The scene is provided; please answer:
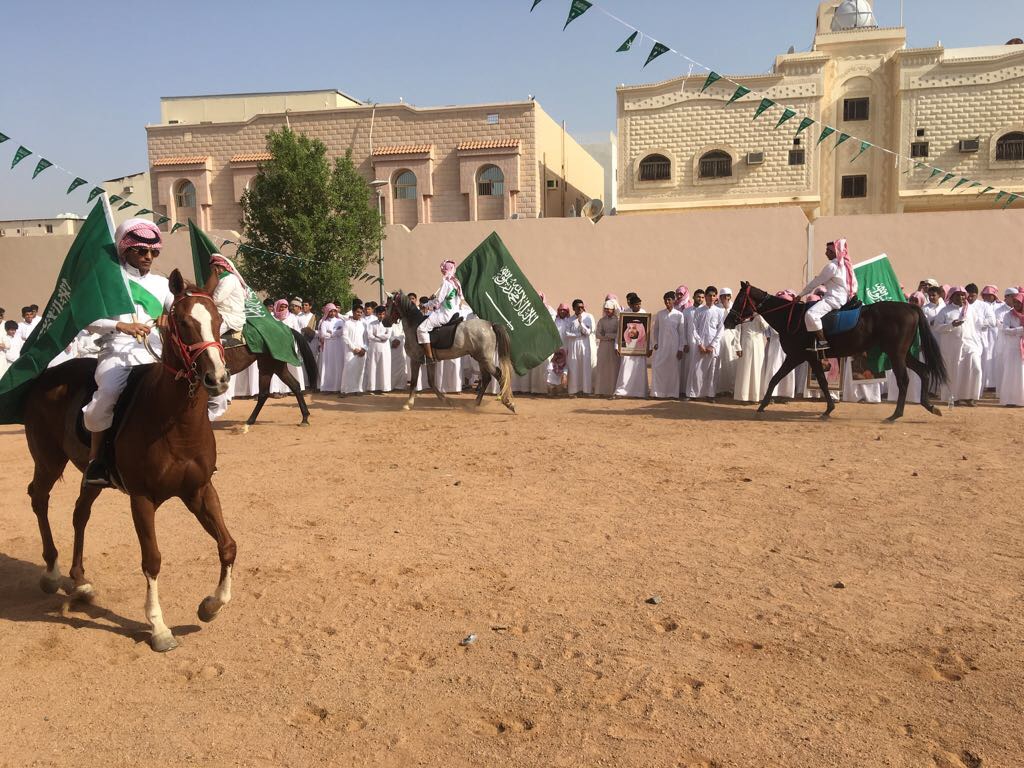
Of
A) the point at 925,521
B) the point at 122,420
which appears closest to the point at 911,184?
the point at 925,521

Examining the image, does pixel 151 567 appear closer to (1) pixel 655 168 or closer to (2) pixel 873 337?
(2) pixel 873 337

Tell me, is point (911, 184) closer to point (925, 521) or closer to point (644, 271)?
point (644, 271)

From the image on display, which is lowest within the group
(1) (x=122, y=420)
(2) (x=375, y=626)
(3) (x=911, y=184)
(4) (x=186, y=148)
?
(2) (x=375, y=626)

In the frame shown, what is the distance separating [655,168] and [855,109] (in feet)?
25.3

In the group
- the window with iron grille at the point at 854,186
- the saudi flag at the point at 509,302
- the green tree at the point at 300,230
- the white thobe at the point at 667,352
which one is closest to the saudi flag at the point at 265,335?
the saudi flag at the point at 509,302

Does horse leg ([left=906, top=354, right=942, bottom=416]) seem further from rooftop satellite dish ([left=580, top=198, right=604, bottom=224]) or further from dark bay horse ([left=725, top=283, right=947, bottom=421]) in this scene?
rooftop satellite dish ([left=580, top=198, right=604, bottom=224])

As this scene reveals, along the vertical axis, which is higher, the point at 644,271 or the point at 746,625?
the point at 644,271

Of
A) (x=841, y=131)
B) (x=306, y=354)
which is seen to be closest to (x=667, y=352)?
(x=306, y=354)

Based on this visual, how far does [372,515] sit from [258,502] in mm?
1219

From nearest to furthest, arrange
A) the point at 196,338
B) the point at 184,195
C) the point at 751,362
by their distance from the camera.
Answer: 1. the point at 196,338
2. the point at 751,362
3. the point at 184,195

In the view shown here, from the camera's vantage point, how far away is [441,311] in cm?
1301

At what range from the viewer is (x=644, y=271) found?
1895 centimetres

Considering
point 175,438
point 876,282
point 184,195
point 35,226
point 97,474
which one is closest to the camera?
point 175,438

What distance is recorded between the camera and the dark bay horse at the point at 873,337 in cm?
1091
